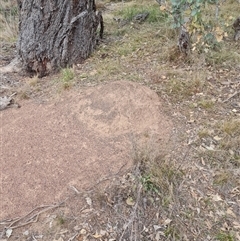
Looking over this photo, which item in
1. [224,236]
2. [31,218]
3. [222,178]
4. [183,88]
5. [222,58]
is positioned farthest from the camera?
[222,58]

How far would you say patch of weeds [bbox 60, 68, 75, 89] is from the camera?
3206mm

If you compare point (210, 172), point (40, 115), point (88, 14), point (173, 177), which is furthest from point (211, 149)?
point (88, 14)

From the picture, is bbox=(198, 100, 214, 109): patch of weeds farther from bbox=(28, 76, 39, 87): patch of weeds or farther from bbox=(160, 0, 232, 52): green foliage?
bbox=(28, 76, 39, 87): patch of weeds

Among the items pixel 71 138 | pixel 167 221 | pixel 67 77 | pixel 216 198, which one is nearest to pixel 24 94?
pixel 67 77

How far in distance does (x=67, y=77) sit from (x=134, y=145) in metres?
1.37

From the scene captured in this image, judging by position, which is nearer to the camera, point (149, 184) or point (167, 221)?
point (167, 221)

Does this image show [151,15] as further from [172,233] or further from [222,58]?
[172,233]

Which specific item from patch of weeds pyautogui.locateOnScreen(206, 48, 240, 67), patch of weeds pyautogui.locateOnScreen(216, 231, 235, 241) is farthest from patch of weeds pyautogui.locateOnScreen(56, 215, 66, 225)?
patch of weeds pyautogui.locateOnScreen(206, 48, 240, 67)

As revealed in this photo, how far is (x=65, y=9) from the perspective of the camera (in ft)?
11.6

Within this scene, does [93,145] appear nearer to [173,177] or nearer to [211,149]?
[173,177]

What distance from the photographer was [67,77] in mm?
3342

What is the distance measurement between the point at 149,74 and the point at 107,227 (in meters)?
1.73

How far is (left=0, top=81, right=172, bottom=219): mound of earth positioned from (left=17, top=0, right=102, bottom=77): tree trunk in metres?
0.69

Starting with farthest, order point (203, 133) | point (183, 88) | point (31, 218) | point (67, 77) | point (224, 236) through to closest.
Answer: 1. point (67, 77)
2. point (183, 88)
3. point (203, 133)
4. point (31, 218)
5. point (224, 236)
